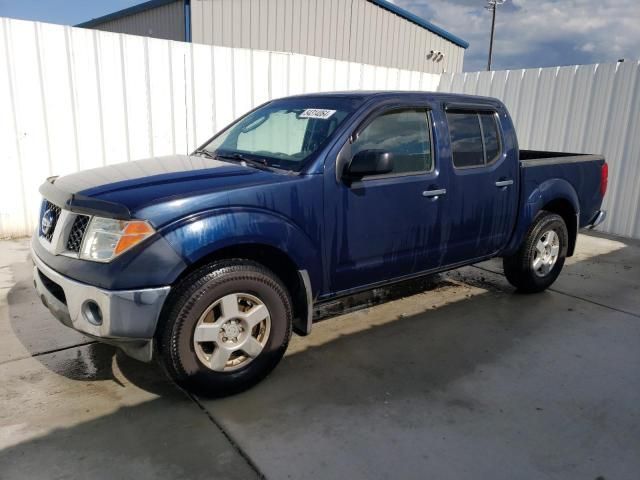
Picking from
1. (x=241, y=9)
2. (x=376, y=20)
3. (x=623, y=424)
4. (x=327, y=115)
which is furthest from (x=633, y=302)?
(x=376, y=20)

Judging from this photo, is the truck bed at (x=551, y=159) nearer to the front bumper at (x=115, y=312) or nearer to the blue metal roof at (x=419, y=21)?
the front bumper at (x=115, y=312)

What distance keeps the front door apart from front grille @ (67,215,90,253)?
1440 millimetres

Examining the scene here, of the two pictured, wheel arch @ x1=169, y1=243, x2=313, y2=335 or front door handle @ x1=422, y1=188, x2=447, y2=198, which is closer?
wheel arch @ x1=169, y1=243, x2=313, y2=335

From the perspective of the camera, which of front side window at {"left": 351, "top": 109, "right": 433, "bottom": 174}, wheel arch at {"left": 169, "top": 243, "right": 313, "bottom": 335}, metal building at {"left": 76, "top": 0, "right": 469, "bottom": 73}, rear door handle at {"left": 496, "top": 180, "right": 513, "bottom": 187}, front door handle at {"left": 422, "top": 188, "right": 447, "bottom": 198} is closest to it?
wheel arch at {"left": 169, "top": 243, "right": 313, "bottom": 335}

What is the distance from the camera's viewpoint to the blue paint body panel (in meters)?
2.80

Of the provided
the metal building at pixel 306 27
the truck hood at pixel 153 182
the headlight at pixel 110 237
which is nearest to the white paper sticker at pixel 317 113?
the truck hood at pixel 153 182

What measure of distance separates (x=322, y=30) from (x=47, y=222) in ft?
43.1

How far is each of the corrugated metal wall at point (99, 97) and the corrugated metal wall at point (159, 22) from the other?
6.10 meters

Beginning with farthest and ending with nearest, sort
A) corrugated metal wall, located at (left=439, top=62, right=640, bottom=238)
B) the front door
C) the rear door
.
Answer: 1. corrugated metal wall, located at (left=439, top=62, right=640, bottom=238)
2. the rear door
3. the front door

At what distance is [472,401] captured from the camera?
A: 3.23m

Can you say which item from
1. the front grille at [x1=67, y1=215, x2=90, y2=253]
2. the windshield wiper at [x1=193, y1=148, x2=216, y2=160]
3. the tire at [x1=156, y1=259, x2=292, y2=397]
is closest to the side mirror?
the tire at [x1=156, y1=259, x2=292, y2=397]

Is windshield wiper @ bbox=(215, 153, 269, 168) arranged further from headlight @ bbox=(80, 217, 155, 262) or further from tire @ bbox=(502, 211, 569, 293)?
tire @ bbox=(502, 211, 569, 293)

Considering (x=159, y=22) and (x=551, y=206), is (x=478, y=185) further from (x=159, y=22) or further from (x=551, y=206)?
(x=159, y=22)

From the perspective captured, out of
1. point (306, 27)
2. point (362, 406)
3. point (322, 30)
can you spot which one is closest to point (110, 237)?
point (362, 406)
